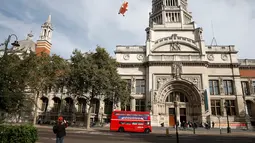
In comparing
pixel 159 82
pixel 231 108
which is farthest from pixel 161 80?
pixel 231 108

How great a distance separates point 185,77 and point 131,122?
18.5 meters

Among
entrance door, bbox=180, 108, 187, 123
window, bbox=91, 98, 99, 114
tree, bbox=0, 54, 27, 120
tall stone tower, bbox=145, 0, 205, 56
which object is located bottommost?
entrance door, bbox=180, 108, 187, 123

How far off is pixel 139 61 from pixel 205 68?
15.3m

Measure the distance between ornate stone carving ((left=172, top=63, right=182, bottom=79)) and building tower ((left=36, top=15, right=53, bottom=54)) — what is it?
3657 cm

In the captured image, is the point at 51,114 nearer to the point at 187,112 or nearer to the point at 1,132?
the point at 187,112

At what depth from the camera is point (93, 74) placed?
2866 centimetres

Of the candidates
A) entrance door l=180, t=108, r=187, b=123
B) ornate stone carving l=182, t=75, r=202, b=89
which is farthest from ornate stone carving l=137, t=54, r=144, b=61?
entrance door l=180, t=108, r=187, b=123

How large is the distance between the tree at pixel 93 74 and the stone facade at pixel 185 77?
401 inches

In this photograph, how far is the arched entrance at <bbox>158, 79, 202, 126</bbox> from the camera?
37562mm

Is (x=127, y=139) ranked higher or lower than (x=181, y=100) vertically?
lower

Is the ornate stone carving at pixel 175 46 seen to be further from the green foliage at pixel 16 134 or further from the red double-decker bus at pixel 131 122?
the green foliage at pixel 16 134

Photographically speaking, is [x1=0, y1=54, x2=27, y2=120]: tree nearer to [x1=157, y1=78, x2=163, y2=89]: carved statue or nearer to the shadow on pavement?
the shadow on pavement

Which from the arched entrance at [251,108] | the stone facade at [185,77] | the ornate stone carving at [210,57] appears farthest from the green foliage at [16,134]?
the arched entrance at [251,108]

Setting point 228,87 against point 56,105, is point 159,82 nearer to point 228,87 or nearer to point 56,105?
point 228,87
